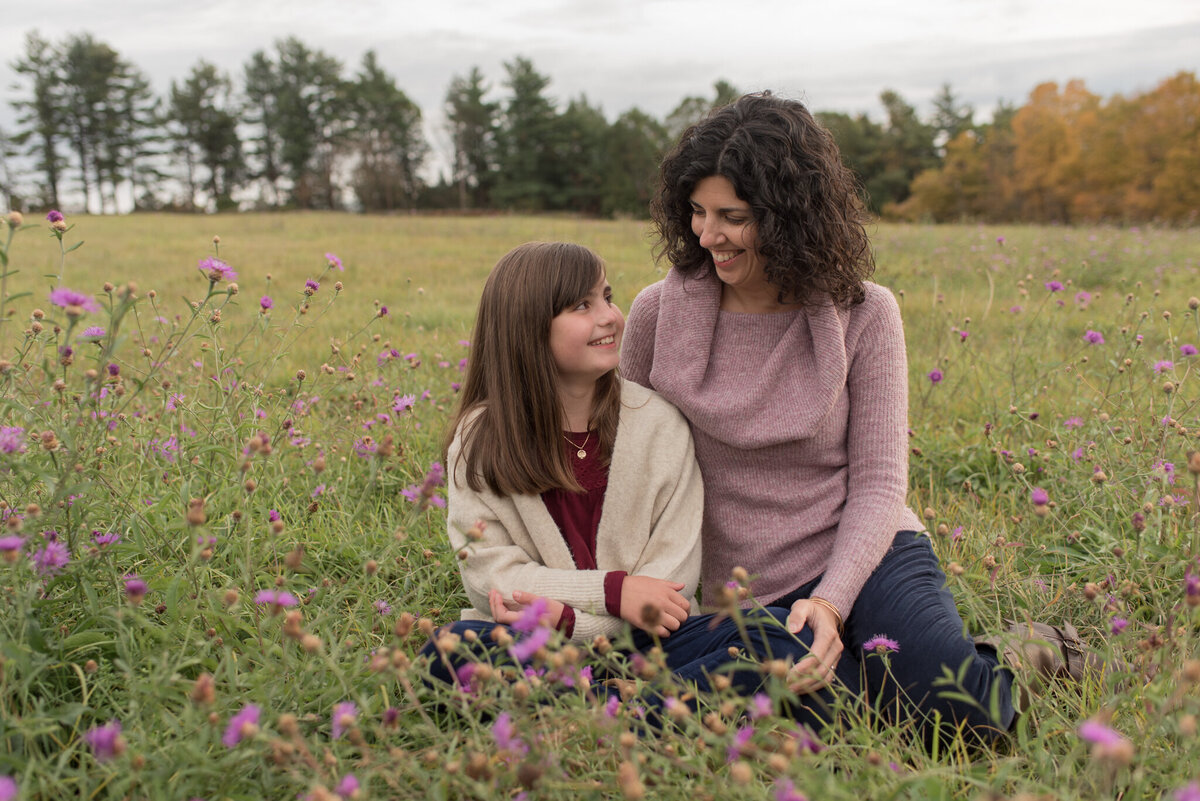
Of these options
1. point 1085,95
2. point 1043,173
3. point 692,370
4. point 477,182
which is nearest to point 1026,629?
point 692,370

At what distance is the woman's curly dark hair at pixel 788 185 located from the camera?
6.34 ft

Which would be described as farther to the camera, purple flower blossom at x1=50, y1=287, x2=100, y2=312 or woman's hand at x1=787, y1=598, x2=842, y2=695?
woman's hand at x1=787, y1=598, x2=842, y2=695

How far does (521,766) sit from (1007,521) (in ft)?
6.55

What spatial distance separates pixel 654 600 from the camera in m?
1.81

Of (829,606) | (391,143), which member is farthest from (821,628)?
(391,143)

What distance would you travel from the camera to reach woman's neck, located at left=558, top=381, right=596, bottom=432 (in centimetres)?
205

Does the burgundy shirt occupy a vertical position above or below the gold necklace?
below

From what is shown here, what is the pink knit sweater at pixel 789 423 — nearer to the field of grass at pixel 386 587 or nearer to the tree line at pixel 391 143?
the field of grass at pixel 386 587

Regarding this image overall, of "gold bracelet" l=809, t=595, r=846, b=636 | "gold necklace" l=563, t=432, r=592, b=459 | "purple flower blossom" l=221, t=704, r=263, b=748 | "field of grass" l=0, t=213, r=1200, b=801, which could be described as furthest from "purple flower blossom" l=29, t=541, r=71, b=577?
"gold bracelet" l=809, t=595, r=846, b=636

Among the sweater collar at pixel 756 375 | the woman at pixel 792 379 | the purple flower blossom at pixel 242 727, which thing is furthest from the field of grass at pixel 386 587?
the sweater collar at pixel 756 375

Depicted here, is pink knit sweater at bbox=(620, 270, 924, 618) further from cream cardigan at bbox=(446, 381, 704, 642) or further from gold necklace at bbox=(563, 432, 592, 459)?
gold necklace at bbox=(563, 432, 592, 459)

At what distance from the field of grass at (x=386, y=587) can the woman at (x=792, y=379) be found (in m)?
0.22

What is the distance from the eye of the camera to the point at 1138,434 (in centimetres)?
253

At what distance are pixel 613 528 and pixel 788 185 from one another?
0.91 m
